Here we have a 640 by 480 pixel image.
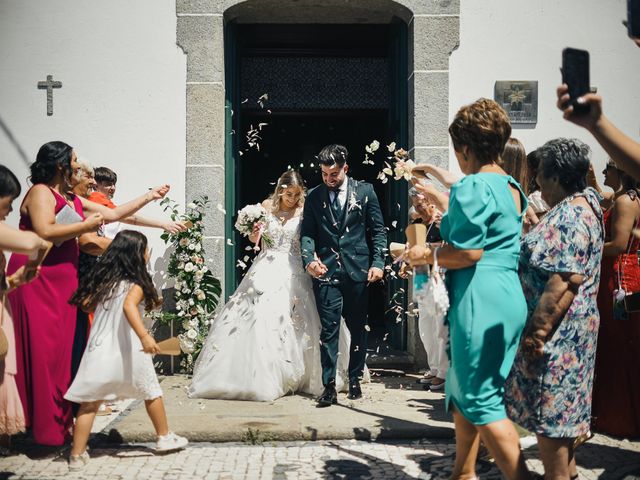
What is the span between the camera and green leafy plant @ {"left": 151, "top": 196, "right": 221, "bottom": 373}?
6934 millimetres

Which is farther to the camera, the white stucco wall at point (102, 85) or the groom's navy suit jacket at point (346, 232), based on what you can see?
the white stucco wall at point (102, 85)

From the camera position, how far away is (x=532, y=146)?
283 inches

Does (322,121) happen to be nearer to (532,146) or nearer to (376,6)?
(376,6)

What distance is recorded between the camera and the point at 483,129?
3539 millimetres

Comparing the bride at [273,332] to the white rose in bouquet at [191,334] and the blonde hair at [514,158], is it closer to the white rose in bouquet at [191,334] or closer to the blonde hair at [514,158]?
the white rose in bouquet at [191,334]

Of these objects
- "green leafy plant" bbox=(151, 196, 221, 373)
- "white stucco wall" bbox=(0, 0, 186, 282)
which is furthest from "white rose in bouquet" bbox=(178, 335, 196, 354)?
"white stucco wall" bbox=(0, 0, 186, 282)

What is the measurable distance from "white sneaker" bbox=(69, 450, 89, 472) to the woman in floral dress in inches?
100

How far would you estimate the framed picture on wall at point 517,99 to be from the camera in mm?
7188

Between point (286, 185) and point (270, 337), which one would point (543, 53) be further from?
point (270, 337)

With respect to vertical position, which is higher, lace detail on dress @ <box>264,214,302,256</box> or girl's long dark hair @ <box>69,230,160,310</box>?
lace detail on dress @ <box>264,214,302,256</box>

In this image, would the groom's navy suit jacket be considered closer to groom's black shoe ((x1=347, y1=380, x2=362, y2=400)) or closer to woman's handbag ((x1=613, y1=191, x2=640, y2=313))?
groom's black shoe ((x1=347, y1=380, x2=362, y2=400))

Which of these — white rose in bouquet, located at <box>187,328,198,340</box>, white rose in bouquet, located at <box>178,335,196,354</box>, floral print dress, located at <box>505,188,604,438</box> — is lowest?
white rose in bouquet, located at <box>178,335,196,354</box>

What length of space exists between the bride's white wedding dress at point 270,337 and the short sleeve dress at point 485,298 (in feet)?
9.78

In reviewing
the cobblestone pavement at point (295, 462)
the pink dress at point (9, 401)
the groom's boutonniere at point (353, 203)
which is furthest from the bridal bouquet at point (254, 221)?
the pink dress at point (9, 401)
